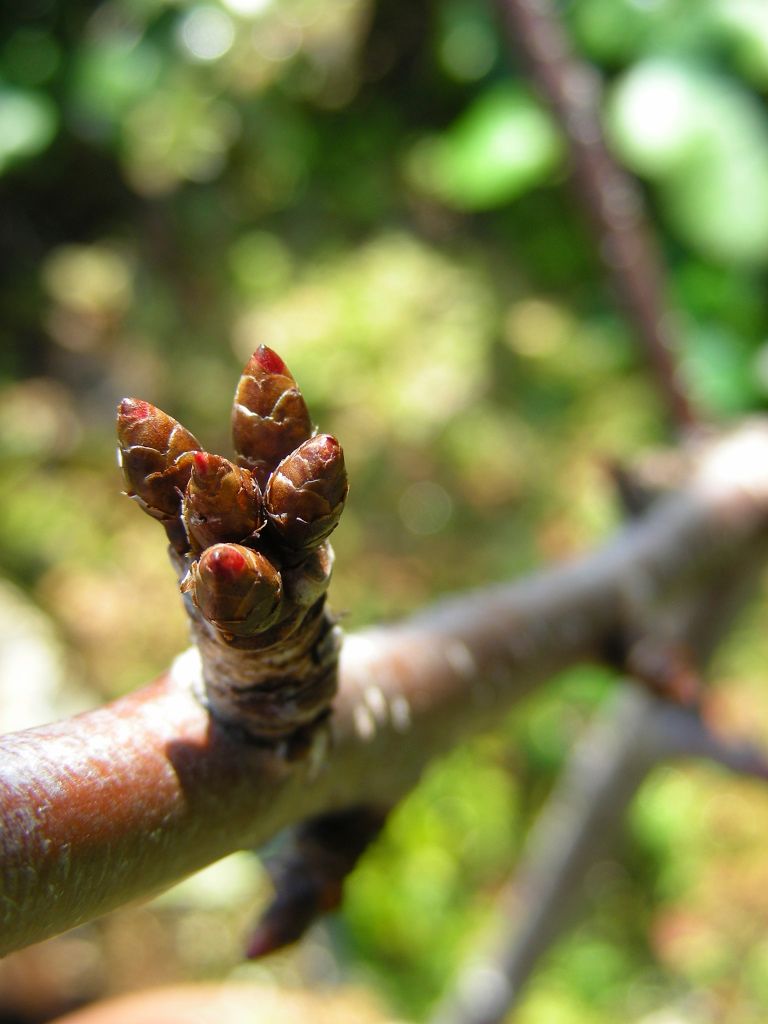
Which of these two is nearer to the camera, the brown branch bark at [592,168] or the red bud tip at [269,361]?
the red bud tip at [269,361]

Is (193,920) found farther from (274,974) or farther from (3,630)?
(3,630)

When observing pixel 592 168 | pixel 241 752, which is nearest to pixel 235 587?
pixel 241 752

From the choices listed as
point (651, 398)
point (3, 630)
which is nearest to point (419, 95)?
point (651, 398)

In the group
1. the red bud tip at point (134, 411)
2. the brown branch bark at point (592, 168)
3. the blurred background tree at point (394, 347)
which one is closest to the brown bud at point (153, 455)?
the red bud tip at point (134, 411)

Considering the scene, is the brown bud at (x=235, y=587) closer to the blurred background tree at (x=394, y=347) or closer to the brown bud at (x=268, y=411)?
the brown bud at (x=268, y=411)

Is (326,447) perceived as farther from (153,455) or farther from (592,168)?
(592,168)

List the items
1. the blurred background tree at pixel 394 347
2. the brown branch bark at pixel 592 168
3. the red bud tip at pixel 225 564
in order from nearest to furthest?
the red bud tip at pixel 225 564 → the brown branch bark at pixel 592 168 → the blurred background tree at pixel 394 347

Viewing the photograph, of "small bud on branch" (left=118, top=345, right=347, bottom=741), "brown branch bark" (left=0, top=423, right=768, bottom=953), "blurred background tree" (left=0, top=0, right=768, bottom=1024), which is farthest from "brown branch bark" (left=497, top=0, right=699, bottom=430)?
"small bud on branch" (left=118, top=345, right=347, bottom=741)
